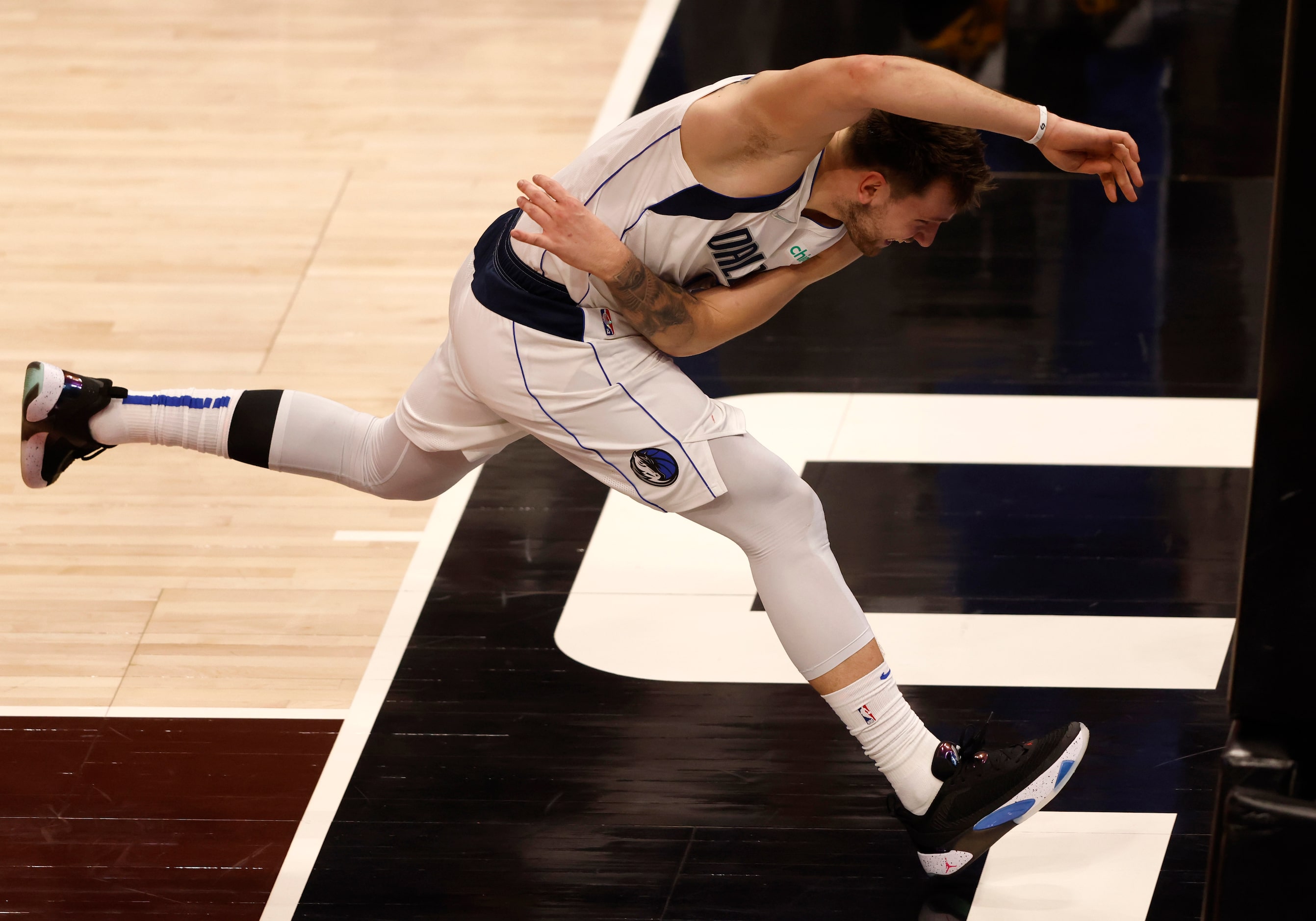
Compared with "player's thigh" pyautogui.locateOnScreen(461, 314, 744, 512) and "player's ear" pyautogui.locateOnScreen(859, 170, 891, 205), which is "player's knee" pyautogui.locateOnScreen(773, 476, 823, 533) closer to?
"player's thigh" pyautogui.locateOnScreen(461, 314, 744, 512)

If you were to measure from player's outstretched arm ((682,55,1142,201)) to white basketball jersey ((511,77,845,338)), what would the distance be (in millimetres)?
42

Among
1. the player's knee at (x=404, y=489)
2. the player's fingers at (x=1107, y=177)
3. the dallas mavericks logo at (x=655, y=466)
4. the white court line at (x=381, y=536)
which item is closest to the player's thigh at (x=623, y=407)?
the dallas mavericks logo at (x=655, y=466)

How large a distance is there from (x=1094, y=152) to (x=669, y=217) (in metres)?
0.66

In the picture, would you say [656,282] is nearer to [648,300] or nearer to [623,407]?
[648,300]

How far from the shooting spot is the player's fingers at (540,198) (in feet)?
8.09

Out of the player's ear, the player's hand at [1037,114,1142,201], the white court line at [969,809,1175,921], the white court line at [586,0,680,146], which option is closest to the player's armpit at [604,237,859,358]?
the player's ear

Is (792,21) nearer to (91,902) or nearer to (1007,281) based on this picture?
(1007,281)

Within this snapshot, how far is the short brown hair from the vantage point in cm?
244

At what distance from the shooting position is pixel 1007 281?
466 centimetres

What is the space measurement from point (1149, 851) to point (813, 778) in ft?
1.95

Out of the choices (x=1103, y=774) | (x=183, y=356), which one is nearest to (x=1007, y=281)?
(x=1103, y=774)

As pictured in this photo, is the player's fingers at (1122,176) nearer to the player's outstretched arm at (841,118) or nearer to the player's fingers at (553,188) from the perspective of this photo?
the player's outstretched arm at (841,118)

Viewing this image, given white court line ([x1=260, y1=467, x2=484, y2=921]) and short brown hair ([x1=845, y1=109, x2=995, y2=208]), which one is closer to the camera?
short brown hair ([x1=845, y1=109, x2=995, y2=208])

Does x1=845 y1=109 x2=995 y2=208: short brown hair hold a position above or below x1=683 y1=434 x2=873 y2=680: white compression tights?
above
